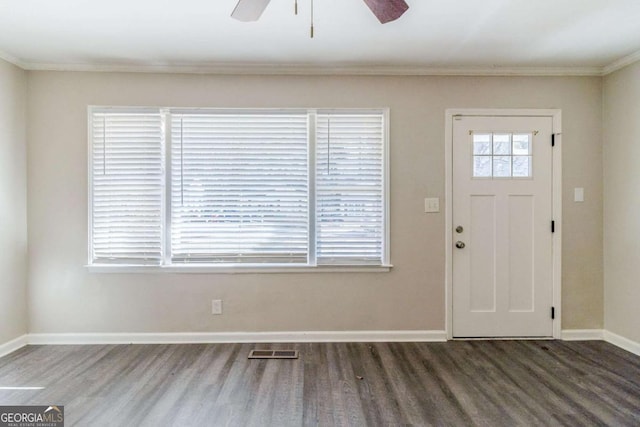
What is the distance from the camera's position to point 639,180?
2.73 metres

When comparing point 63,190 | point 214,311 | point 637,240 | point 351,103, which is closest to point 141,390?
point 214,311

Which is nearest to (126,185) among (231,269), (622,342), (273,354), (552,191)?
(231,269)

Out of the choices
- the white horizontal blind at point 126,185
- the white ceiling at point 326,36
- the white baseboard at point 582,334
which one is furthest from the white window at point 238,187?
the white baseboard at point 582,334

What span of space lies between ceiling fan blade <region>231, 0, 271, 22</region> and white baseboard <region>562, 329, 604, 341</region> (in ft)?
12.0

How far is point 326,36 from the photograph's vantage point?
2.45 m

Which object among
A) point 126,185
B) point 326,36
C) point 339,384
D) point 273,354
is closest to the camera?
point 339,384

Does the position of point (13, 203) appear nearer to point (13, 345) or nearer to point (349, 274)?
point (13, 345)

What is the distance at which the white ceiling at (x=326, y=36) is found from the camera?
2.12 meters

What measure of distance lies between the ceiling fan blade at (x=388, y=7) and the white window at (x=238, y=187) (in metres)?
1.32

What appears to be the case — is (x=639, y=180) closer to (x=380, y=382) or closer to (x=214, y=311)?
(x=380, y=382)

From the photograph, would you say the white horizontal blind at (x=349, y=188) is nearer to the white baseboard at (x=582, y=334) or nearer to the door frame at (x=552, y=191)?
the door frame at (x=552, y=191)

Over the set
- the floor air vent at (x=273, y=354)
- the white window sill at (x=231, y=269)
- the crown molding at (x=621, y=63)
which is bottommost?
the floor air vent at (x=273, y=354)

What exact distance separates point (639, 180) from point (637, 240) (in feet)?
Result: 1.68

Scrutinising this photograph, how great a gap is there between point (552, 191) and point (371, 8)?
2501 mm
